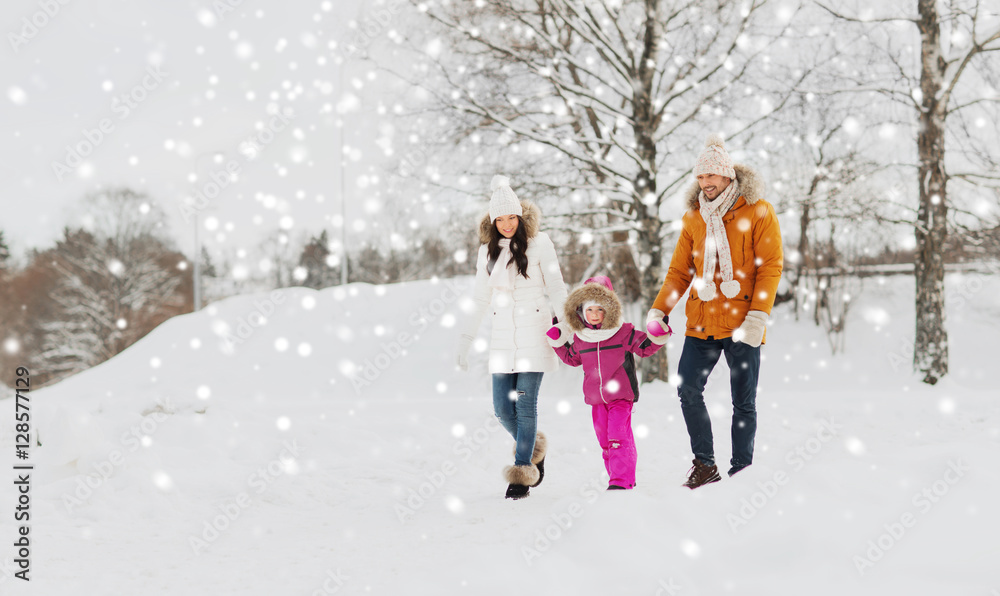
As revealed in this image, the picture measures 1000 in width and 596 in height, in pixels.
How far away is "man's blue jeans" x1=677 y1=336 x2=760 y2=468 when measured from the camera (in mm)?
3742

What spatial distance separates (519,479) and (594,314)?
1.18 m

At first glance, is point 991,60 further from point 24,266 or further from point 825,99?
point 24,266

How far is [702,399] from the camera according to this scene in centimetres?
384

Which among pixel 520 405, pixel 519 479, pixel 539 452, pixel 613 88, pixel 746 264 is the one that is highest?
pixel 613 88

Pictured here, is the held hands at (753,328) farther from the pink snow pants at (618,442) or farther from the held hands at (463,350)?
the held hands at (463,350)

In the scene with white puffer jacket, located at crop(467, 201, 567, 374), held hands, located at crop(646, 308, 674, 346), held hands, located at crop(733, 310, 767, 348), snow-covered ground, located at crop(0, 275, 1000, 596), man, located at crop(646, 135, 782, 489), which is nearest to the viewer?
snow-covered ground, located at crop(0, 275, 1000, 596)

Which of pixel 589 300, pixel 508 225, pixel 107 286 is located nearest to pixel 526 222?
pixel 508 225

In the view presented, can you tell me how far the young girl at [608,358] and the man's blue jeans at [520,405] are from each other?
0.32 metres

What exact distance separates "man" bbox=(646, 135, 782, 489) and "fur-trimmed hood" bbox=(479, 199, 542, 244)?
3.31ft

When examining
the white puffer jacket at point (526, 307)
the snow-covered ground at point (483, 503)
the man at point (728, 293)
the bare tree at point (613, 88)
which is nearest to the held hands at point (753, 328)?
the man at point (728, 293)

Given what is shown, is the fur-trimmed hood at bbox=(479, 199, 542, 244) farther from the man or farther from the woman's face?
the man

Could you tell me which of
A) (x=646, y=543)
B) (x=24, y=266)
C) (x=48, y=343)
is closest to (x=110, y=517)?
(x=646, y=543)

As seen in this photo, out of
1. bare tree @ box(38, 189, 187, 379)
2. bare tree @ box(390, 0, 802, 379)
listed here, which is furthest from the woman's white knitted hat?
bare tree @ box(38, 189, 187, 379)

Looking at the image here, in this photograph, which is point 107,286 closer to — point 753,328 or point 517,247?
point 517,247
